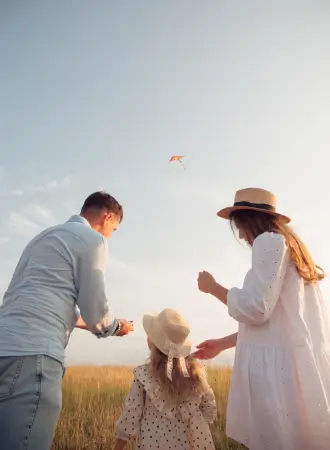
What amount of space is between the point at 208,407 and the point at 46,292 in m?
2.41

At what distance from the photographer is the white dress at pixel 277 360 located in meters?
2.86

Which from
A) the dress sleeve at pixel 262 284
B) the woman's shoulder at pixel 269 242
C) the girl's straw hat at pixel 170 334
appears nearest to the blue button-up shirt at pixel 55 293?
the dress sleeve at pixel 262 284

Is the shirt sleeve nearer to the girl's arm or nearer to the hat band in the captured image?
the hat band

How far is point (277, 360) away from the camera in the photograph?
9.75 ft

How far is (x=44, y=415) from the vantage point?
2.63m

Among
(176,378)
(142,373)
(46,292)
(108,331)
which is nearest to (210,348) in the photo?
(176,378)

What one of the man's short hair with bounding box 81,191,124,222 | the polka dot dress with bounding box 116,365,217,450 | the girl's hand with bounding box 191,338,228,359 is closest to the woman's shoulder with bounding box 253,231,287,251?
the girl's hand with bounding box 191,338,228,359

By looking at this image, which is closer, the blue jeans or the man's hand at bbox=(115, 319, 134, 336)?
the blue jeans

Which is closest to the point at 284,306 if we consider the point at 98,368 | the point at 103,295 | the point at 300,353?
the point at 300,353

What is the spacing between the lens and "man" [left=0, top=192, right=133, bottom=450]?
8.45 ft

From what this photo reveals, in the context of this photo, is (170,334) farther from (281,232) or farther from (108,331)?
(281,232)

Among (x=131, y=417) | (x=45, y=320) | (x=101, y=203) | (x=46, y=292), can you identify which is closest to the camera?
(x=45, y=320)

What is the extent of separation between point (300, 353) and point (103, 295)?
135cm

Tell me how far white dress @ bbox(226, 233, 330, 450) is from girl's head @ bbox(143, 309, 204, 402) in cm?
128
